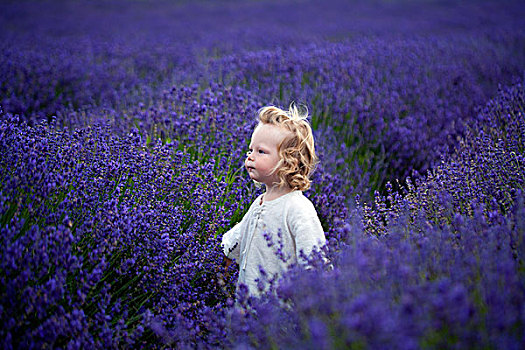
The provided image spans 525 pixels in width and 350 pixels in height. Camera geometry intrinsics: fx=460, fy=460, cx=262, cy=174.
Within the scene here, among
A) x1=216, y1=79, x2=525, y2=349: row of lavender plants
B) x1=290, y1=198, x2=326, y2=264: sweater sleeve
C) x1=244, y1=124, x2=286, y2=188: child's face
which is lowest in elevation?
x1=216, y1=79, x2=525, y2=349: row of lavender plants

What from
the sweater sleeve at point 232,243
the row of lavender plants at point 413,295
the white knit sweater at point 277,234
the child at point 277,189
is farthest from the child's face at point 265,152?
the row of lavender plants at point 413,295

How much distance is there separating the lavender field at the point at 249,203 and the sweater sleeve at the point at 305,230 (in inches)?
3.1

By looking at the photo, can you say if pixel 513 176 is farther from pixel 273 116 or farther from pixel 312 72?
pixel 312 72

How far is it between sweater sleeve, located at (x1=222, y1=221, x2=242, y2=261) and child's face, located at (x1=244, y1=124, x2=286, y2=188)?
320 mm

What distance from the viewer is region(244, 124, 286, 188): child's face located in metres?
2.04

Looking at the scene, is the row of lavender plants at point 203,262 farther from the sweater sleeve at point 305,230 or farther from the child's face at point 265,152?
the child's face at point 265,152

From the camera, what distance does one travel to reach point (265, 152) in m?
2.06

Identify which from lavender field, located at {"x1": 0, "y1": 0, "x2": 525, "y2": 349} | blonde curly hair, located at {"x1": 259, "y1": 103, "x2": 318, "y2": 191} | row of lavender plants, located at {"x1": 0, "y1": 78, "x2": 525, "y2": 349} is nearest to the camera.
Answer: row of lavender plants, located at {"x1": 0, "y1": 78, "x2": 525, "y2": 349}

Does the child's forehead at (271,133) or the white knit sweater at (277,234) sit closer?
the white knit sweater at (277,234)

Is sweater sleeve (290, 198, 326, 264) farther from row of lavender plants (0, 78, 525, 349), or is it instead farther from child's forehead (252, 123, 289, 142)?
child's forehead (252, 123, 289, 142)

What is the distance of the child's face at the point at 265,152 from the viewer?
6.70 ft

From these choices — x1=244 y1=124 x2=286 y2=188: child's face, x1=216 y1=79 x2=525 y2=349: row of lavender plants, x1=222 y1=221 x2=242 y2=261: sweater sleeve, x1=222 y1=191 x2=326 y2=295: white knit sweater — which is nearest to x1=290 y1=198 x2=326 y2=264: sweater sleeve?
x1=222 y1=191 x2=326 y2=295: white knit sweater

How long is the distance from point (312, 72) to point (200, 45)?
3.14 metres

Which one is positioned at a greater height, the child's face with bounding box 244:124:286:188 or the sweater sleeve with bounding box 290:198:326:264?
the child's face with bounding box 244:124:286:188
